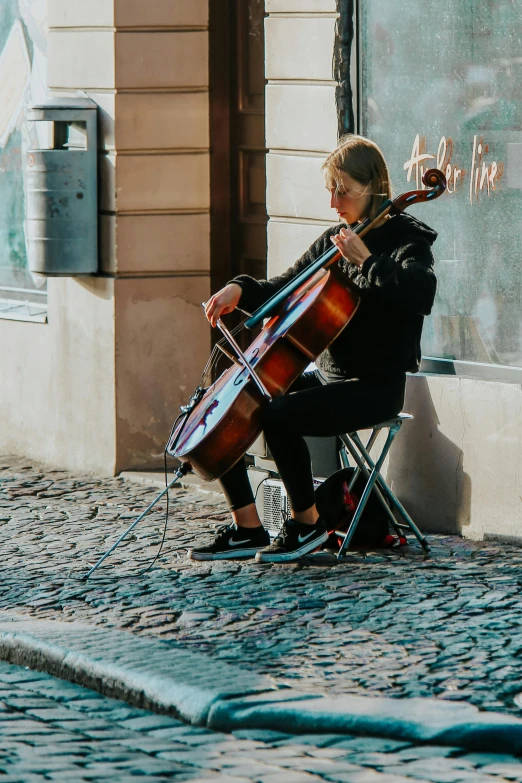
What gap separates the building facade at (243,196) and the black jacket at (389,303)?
0.66 meters

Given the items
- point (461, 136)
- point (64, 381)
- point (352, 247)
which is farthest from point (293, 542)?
point (64, 381)

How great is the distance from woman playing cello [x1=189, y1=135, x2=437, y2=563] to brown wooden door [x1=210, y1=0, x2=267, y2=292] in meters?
2.35

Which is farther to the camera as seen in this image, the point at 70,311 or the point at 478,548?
the point at 70,311

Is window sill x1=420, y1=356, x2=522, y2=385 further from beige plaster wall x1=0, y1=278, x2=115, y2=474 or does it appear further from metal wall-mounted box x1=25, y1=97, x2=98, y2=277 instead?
metal wall-mounted box x1=25, y1=97, x2=98, y2=277

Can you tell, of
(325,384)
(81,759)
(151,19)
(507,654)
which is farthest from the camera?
(151,19)

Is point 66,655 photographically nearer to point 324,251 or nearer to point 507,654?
point 507,654

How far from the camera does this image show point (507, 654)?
504cm

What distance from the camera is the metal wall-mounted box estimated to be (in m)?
8.72

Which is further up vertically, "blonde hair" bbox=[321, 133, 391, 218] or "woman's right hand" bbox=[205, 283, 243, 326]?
"blonde hair" bbox=[321, 133, 391, 218]

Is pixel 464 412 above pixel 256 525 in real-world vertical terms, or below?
above

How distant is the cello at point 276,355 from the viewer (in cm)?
612

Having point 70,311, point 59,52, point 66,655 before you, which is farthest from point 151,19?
point 66,655

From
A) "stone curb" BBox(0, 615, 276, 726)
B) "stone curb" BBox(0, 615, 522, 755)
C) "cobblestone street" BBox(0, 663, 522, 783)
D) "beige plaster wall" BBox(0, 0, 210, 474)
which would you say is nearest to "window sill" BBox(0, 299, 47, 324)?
"beige plaster wall" BBox(0, 0, 210, 474)

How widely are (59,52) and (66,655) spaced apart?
4824mm
